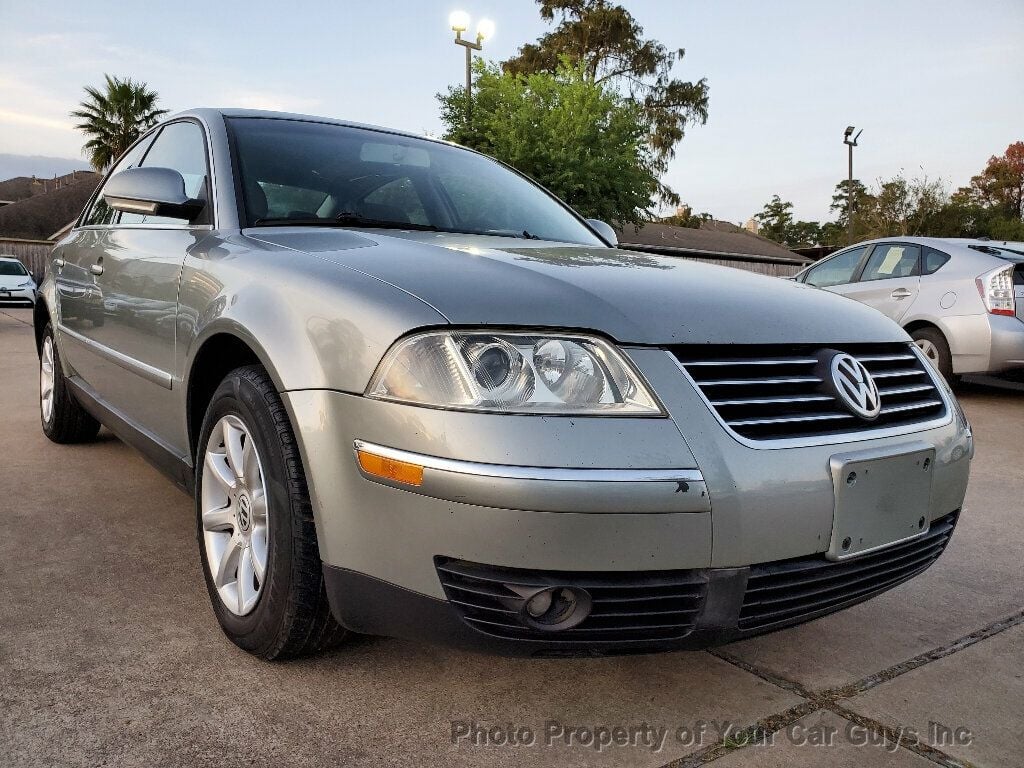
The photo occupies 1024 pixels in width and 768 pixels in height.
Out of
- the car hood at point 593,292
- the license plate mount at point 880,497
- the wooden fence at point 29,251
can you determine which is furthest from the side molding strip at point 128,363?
the wooden fence at point 29,251

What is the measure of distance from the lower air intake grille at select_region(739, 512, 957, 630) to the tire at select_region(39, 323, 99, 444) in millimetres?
3592

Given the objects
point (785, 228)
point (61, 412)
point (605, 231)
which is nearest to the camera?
point (605, 231)

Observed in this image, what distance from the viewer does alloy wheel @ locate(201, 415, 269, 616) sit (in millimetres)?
2148

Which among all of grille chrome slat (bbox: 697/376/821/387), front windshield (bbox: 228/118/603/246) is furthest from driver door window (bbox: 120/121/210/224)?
grille chrome slat (bbox: 697/376/821/387)

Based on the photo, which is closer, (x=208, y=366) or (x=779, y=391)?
(x=779, y=391)

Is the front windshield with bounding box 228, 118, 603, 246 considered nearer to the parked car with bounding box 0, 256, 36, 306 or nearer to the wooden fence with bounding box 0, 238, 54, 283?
the parked car with bounding box 0, 256, 36, 306

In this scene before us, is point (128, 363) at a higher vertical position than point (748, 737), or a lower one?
higher

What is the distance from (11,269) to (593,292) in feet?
74.9

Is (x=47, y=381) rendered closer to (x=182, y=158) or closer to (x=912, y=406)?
(x=182, y=158)

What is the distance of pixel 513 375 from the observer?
1.71 meters

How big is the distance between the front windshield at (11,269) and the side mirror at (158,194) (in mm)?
20828

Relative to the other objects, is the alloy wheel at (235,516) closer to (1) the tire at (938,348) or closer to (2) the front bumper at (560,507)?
(2) the front bumper at (560,507)

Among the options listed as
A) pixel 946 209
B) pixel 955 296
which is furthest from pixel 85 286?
pixel 946 209

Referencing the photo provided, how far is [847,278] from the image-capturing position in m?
8.16
